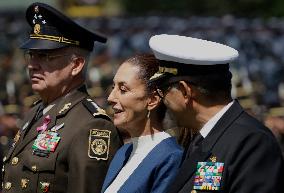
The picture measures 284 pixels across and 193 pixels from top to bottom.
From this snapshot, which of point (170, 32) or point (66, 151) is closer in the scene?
point (66, 151)

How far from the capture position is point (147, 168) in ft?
17.7

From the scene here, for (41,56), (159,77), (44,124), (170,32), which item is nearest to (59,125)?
(44,124)

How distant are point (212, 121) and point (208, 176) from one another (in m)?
0.28

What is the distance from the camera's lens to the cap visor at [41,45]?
6123 millimetres

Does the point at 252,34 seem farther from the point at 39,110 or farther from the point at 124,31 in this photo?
the point at 39,110

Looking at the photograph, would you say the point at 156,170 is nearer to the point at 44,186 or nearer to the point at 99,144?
the point at 99,144

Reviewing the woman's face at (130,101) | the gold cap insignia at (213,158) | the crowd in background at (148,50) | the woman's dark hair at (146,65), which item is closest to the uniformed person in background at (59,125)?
the woman's face at (130,101)

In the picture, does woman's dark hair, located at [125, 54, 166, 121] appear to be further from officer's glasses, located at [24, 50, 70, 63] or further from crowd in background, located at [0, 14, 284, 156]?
crowd in background, located at [0, 14, 284, 156]

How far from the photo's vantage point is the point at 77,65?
20.2ft

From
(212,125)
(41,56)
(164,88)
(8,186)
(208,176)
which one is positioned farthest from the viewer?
(41,56)

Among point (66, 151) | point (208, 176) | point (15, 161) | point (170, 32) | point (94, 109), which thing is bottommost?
point (170, 32)

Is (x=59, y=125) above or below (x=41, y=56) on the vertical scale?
below

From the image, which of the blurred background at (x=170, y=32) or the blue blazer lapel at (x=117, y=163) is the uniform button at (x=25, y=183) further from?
the blurred background at (x=170, y=32)

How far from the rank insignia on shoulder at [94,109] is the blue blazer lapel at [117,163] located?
1.06 ft
